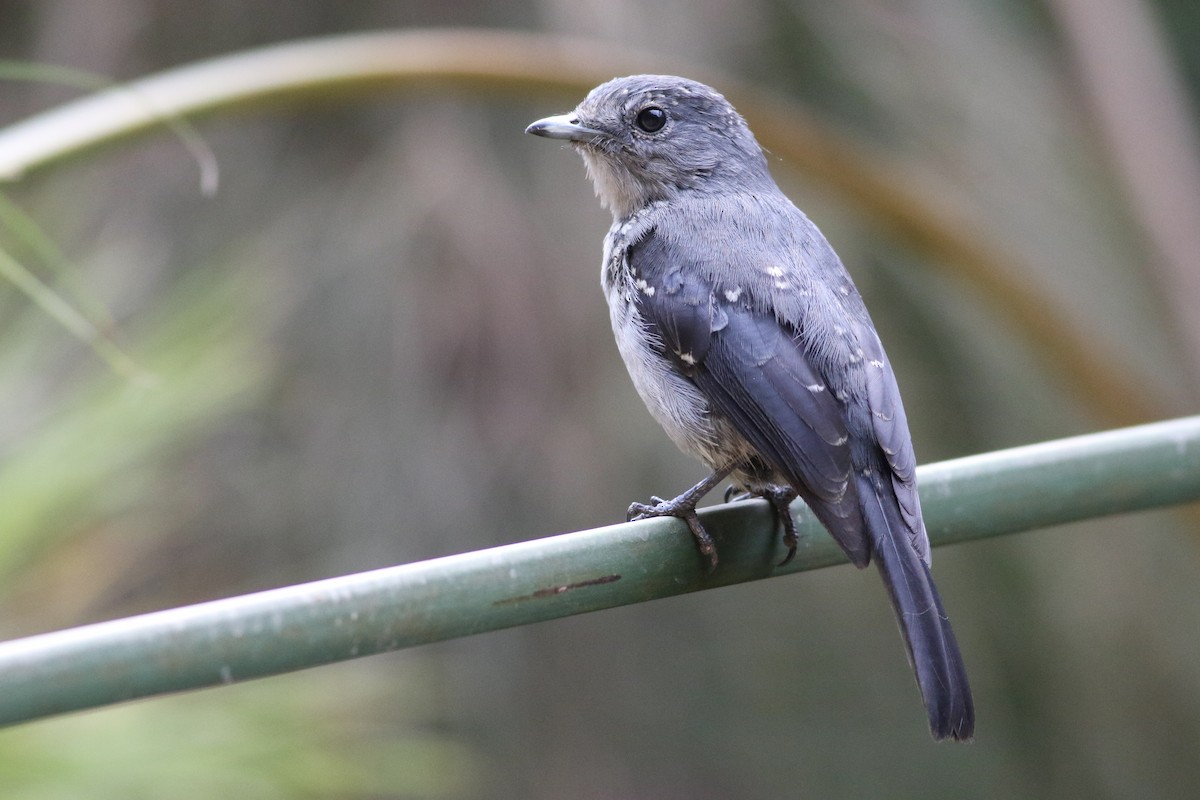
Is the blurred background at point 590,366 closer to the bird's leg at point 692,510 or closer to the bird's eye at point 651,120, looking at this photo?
the bird's eye at point 651,120

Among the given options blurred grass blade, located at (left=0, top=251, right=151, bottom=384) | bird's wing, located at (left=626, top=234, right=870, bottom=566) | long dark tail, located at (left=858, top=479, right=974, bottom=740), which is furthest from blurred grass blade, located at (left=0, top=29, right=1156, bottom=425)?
long dark tail, located at (left=858, top=479, right=974, bottom=740)

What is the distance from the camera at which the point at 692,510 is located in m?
2.35

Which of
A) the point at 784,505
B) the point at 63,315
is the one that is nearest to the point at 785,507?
the point at 784,505

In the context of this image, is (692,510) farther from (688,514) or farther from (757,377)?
(757,377)

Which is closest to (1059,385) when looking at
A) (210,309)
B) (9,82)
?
(210,309)

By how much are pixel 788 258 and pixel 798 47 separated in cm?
210

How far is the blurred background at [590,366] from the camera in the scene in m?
3.63

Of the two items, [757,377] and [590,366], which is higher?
[590,366]

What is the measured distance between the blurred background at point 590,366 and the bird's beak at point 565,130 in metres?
0.34

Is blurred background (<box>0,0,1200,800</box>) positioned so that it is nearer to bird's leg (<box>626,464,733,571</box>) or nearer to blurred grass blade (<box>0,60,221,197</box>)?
blurred grass blade (<box>0,60,221,197</box>)

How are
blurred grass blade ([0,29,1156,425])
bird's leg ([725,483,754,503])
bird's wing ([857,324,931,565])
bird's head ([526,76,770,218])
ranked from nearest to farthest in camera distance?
1. bird's wing ([857,324,931,565])
2. blurred grass blade ([0,29,1156,425])
3. bird's leg ([725,483,754,503])
4. bird's head ([526,76,770,218])

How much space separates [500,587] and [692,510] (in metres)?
0.76

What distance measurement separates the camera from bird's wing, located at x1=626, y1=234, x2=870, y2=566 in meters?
2.23

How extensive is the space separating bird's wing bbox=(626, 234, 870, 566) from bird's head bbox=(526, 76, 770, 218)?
400 mm
